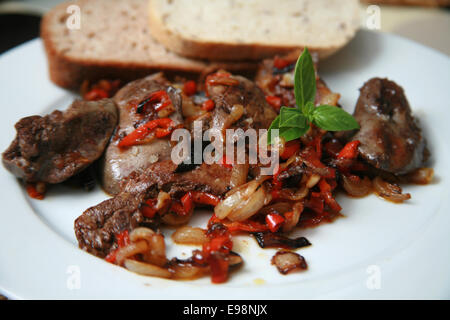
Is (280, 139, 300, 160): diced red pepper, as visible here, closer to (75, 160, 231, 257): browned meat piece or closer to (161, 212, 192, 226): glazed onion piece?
(75, 160, 231, 257): browned meat piece

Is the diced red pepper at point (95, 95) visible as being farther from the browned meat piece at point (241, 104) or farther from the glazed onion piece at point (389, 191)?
the glazed onion piece at point (389, 191)

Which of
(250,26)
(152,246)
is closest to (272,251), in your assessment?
(152,246)

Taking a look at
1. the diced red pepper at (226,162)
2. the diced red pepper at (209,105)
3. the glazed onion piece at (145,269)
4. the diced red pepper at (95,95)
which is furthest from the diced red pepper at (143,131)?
the diced red pepper at (95,95)

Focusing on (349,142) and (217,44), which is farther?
Answer: (217,44)

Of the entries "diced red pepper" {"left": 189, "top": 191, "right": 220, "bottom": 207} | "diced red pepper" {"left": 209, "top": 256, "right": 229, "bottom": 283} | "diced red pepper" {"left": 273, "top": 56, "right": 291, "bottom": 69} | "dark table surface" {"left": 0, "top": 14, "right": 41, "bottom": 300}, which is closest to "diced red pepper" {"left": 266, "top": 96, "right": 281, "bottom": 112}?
"diced red pepper" {"left": 273, "top": 56, "right": 291, "bottom": 69}
